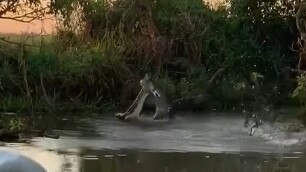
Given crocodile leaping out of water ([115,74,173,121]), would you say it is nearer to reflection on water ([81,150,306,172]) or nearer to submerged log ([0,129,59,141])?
submerged log ([0,129,59,141])

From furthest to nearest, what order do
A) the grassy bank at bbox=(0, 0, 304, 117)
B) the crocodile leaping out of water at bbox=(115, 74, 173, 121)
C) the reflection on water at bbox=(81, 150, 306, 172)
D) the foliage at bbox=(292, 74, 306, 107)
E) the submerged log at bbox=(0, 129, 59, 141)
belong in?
the grassy bank at bbox=(0, 0, 304, 117), the crocodile leaping out of water at bbox=(115, 74, 173, 121), the foliage at bbox=(292, 74, 306, 107), the submerged log at bbox=(0, 129, 59, 141), the reflection on water at bbox=(81, 150, 306, 172)

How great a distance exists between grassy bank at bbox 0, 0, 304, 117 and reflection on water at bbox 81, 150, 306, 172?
2.99m

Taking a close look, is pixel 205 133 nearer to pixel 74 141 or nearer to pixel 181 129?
pixel 181 129

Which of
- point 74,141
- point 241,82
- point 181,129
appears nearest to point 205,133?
point 181,129

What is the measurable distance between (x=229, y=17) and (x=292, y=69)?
1601mm

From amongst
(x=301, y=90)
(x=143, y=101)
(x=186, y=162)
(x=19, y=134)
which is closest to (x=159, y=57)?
(x=143, y=101)

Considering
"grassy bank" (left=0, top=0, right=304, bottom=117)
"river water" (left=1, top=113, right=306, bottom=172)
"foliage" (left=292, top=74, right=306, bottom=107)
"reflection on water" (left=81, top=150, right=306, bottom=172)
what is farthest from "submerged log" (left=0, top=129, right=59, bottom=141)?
"foliage" (left=292, top=74, right=306, bottom=107)

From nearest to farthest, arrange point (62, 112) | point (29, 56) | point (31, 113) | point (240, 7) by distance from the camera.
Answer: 1. point (31, 113)
2. point (62, 112)
3. point (29, 56)
4. point (240, 7)

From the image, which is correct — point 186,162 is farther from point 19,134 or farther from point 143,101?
point 143,101

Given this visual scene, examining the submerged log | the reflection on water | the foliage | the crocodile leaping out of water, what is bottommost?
the reflection on water

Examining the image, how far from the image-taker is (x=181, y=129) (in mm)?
8727

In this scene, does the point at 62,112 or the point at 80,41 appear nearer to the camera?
the point at 62,112

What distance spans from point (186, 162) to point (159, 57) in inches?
173

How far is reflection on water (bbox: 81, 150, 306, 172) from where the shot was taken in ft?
21.0
